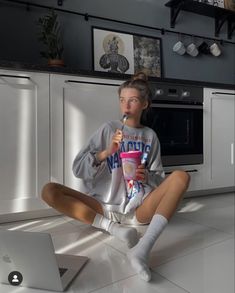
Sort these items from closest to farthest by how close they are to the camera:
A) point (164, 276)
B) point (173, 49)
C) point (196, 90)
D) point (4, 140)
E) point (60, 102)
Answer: point (164, 276)
point (4, 140)
point (60, 102)
point (196, 90)
point (173, 49)

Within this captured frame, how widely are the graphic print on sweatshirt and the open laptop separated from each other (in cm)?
61

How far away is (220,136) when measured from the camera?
2.18m

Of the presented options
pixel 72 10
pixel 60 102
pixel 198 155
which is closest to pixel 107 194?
pixel 60 102

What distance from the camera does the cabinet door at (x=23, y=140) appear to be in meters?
1.45

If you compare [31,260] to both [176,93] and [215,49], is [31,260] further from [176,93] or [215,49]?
[215,49]

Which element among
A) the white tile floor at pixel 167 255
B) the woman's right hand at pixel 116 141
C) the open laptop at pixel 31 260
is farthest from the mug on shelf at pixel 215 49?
the open laptop at pixel 31 260

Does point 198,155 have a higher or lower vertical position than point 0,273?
higher

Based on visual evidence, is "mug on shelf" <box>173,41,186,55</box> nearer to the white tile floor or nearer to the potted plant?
the potted plant

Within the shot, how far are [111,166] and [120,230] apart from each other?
0.33 metres

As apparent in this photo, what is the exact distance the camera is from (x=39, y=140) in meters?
1.53

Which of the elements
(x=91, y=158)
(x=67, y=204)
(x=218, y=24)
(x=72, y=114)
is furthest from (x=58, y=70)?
(x=218, y=24)

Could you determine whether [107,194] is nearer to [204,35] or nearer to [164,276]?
[164,276]

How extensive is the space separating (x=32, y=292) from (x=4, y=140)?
825 mm

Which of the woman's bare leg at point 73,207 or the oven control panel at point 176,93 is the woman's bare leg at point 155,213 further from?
the oven control panel at point 176,93
